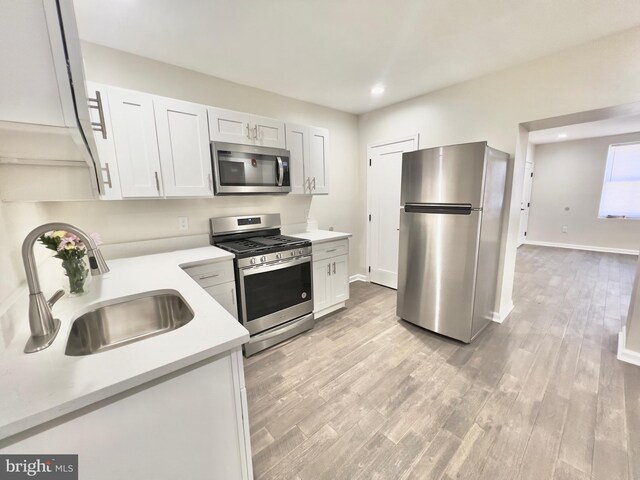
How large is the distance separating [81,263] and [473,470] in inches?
90.7

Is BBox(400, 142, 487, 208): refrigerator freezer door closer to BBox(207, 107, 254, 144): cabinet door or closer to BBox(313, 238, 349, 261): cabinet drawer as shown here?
BBox(313, 238, 349, 261): cabinet drawer

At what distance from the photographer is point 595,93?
2031mm

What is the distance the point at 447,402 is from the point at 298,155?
2570mm

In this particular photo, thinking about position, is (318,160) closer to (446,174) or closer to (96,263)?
(446,174)

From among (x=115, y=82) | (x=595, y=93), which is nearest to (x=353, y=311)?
(x=595, y=93)

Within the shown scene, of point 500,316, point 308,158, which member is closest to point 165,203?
point 308,158

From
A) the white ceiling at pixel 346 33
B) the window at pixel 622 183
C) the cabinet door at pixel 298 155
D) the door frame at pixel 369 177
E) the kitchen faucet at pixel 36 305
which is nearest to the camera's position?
the kitchen faucet at pixel 36 305

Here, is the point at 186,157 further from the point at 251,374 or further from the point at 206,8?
the point at 251,374

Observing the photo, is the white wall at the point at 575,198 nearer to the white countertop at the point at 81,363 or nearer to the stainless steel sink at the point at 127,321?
the white countertop at the point at 81,363

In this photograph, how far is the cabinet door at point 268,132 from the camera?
96.7 inches

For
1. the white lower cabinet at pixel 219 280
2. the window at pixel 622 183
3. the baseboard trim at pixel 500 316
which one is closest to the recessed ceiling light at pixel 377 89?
the white lower cabinet at pixel 219 280

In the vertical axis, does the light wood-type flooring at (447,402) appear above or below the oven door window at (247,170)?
below

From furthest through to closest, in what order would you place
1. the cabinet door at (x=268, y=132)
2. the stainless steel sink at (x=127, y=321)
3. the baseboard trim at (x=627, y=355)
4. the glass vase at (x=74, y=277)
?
the cabinet door at (x=268, y=132)
the baseboard trim at (x=627, y=355)
the glass vase at (x=74, y=277)
the stainless steel sink at (x=127, y=321)

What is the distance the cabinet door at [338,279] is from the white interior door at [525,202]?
205 inches
